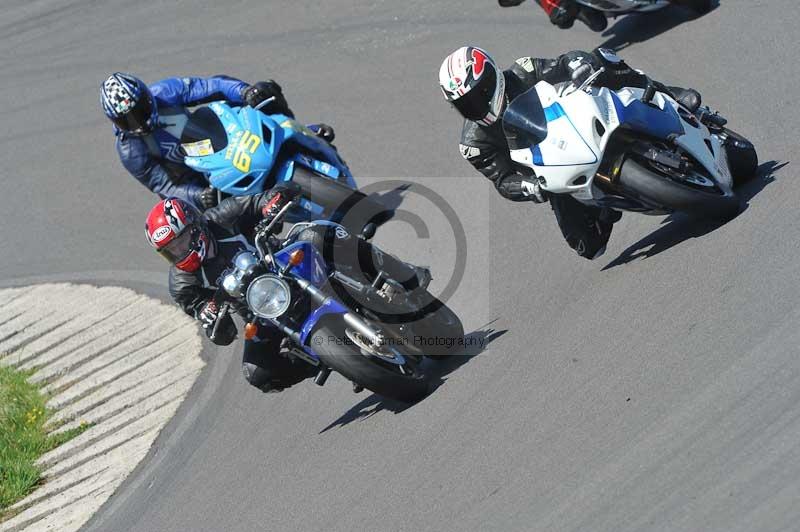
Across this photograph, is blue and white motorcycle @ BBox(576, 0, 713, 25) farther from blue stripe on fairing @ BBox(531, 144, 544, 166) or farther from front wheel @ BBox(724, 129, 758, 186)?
blue stripe on fairing @ BBox(531, 144, 544, 166)

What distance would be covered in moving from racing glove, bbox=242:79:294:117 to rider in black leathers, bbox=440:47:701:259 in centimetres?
300

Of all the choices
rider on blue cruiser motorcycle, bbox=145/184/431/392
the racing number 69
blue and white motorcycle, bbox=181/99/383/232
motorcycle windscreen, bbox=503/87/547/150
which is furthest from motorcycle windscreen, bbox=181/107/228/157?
motorcycle windscreen, bbox=503/87/547/150

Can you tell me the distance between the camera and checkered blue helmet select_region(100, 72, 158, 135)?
10.9 metres

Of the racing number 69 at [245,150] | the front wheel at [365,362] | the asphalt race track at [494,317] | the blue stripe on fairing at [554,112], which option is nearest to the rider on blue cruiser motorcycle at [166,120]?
the racing number 69 at [245,150]

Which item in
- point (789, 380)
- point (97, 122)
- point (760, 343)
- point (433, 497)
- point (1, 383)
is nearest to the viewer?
point (789, 380)

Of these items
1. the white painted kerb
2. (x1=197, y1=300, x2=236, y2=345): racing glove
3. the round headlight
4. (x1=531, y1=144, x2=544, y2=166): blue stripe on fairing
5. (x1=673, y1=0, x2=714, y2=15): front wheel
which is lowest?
the white painted kerb

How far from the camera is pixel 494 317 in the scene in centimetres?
926

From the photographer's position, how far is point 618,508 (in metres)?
5.95

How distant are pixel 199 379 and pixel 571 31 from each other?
526cm

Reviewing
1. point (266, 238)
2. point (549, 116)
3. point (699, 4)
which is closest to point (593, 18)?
point (699, 4)

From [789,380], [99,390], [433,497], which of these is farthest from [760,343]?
[99,390]

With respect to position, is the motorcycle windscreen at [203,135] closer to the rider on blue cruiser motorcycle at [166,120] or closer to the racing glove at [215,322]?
the rider on blue cruiser motorcycle at [166,120]

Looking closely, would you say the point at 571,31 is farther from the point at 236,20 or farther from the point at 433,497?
the point at 433,497

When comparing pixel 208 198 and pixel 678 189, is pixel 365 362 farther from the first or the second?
pixel 208 198
